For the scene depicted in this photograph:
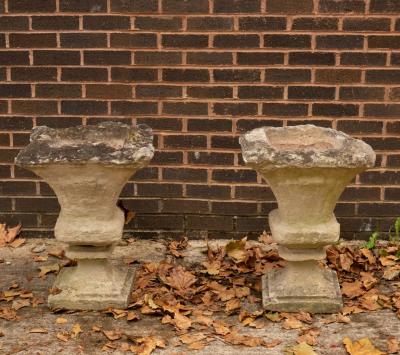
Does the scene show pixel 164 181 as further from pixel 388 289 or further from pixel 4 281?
pixel 388 289

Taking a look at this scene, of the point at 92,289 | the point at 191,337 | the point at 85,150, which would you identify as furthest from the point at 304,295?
the point at 85,150

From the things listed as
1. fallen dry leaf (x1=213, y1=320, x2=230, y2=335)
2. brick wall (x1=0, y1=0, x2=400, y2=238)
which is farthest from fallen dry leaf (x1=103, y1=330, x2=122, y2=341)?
brick wall (x1=0, y1=0, x2=400, y2=238)

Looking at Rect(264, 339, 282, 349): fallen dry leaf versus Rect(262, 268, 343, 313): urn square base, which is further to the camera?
Rect(262, 268, 343, 313): urn square base

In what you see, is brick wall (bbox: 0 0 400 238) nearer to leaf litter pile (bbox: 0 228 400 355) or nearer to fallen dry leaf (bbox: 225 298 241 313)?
leaf litter pile (bbox: 0 228 400 355)

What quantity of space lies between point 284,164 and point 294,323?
35.3 inches

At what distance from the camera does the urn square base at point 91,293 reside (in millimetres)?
4090

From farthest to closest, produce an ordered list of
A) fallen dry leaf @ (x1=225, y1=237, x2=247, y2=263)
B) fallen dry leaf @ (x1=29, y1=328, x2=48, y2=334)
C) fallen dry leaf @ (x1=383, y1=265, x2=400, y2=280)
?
fallen dry leaf @ (x1=225, y1=237, x2=247, y2=263) → fallen dry leaf @ (x1=383, y1=265, x2=400, y2=280) → fallen dry leaf @ (x1=29, y1=328, x2=48, y2=334)

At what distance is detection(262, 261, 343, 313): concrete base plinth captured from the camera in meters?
4.04

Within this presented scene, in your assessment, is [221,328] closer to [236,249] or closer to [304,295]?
[304,295]

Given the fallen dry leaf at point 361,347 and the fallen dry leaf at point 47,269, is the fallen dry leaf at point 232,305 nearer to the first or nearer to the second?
the fallen dry leaf at point 361,347

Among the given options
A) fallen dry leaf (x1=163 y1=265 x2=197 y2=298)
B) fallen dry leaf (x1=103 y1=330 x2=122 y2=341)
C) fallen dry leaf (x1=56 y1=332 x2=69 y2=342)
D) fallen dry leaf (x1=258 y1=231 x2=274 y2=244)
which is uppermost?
fallen dry leaf (x1=258 y1=231 x2=274 y2=244)

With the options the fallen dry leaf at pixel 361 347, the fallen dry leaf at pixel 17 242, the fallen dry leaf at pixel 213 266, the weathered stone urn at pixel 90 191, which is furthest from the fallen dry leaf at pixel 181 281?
the fallen dry leaf at pixel 17 242

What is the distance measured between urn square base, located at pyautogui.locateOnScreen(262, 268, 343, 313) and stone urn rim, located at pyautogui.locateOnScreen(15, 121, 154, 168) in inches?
42.2

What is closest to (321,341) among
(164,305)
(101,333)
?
(164,305)
